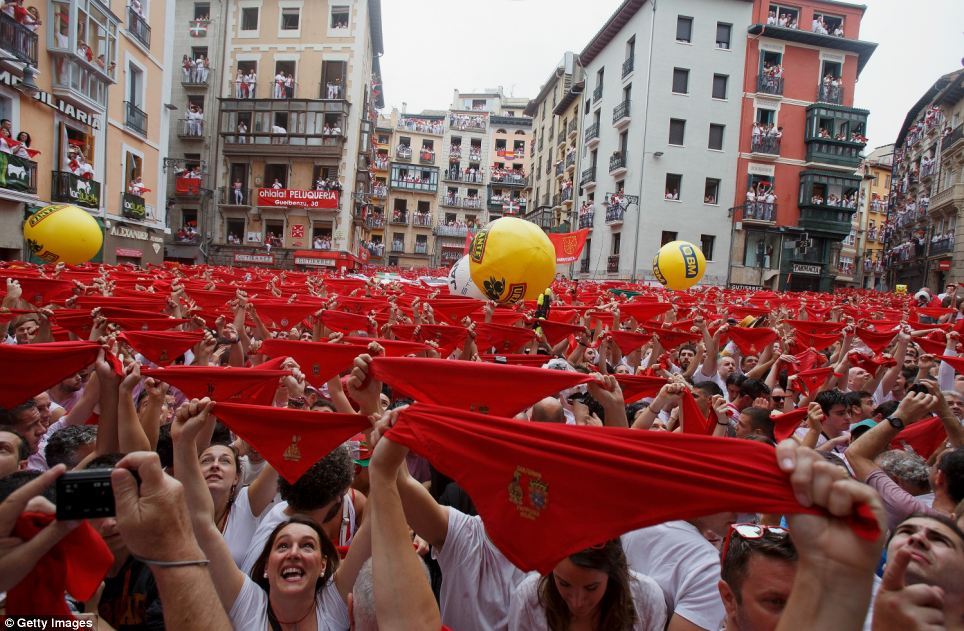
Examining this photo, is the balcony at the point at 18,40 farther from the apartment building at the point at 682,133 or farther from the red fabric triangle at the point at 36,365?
the apartment building at the point at 682,133

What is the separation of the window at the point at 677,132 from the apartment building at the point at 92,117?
24.8 meters

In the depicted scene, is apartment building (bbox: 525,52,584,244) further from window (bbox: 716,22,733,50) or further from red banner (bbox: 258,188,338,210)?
red banner (bbox: 258,188,338,210)

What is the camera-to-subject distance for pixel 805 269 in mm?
34062

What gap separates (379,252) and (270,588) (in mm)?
59824

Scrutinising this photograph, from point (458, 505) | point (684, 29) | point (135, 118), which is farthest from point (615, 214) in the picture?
point (458, 505)

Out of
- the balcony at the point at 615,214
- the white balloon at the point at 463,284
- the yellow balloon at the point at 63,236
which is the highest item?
the balcony at the point at 615,214

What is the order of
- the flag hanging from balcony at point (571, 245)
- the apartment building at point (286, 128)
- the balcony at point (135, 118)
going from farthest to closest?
the apartment building at point (286, 128) → the balcony at point (135, 118) → the flag hanging from balcony at point (571, 245)

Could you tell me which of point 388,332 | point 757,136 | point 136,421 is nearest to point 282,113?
point 757,136

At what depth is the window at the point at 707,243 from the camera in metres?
34.1

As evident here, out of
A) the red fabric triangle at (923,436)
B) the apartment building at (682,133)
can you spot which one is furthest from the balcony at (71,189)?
the apartment building at (682,133)

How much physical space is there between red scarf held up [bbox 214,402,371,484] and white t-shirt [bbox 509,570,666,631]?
1.16 meters

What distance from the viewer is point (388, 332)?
6723 mm

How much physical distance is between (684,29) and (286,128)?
23.6 meters

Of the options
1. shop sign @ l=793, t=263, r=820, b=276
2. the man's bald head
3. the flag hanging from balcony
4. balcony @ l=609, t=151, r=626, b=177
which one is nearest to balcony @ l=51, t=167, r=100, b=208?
the flag hanging from balcony
